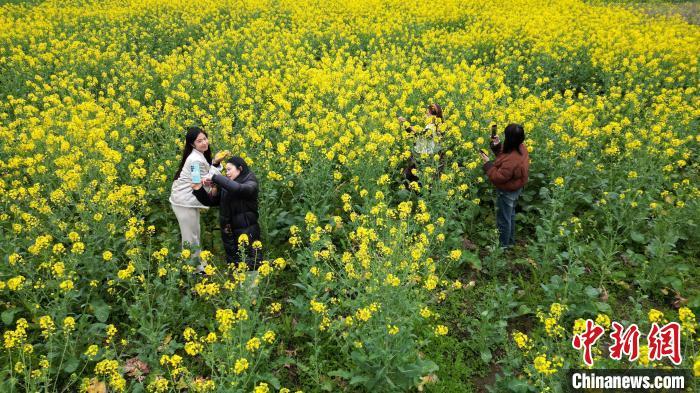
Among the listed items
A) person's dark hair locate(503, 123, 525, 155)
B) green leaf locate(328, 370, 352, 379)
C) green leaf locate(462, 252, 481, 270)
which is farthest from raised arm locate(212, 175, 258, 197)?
person's dark hair locate(503, 123, 525, 155)

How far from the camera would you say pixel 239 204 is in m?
5.19

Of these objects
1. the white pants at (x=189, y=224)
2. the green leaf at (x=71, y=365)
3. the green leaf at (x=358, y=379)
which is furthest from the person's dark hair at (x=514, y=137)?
the green leaf at (x=71, y=365)

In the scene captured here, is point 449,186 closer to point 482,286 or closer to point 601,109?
point 482,286

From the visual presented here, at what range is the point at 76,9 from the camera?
1823 centimetres

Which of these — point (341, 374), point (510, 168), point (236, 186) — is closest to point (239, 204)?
point (236, 186)

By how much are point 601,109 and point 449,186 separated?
15.4 ft

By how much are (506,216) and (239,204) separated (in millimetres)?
3773

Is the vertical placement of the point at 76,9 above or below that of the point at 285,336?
above

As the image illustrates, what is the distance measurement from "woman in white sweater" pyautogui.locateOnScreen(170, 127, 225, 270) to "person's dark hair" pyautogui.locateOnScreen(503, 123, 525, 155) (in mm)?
3755

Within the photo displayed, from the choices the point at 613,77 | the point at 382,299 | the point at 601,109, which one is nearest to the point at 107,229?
the point at 382,299

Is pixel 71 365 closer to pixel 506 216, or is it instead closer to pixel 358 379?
pixel 358 379

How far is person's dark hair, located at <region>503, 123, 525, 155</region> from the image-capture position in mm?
5684

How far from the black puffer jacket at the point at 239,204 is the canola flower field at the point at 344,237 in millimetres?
527

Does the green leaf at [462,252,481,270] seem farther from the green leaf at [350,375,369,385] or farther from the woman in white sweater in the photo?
the woman in white sweater
